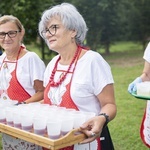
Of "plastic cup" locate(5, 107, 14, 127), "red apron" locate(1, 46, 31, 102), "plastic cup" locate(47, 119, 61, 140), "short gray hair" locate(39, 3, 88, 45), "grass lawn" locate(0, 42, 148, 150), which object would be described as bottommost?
"grass lawn" locate(0, 42, 148, 150)

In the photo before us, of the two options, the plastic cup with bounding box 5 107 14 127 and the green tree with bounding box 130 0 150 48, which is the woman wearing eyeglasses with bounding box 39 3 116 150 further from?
the green tree with bounding box 130 0 150 48

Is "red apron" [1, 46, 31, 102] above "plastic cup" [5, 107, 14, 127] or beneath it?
beneath

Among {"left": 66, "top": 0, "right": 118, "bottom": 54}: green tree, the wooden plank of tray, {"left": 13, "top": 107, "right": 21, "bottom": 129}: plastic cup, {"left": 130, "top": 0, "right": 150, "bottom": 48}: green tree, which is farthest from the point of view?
{"left": 130, "top": 0, "right": 150, "bottom": 48}: green tree

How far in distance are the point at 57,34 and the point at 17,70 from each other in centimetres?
75

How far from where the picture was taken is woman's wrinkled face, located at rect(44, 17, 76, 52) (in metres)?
1.94

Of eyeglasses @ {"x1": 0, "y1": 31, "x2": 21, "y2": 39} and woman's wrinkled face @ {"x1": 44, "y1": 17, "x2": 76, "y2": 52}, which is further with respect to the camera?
eyeglasses @ {"x1": 0, "y1": 31, "x2": 21, "y2": 39}

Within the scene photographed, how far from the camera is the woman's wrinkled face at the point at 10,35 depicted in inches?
99.3

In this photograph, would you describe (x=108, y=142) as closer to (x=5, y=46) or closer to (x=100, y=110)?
(x=100, y=110)

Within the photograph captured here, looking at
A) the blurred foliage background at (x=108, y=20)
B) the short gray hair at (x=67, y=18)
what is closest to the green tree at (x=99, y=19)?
the blurred foliage background at (x=108, y=20)

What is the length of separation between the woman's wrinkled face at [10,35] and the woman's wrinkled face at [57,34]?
0.64m

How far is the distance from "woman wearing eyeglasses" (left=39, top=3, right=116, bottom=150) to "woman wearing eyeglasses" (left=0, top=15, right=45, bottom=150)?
0.54 m

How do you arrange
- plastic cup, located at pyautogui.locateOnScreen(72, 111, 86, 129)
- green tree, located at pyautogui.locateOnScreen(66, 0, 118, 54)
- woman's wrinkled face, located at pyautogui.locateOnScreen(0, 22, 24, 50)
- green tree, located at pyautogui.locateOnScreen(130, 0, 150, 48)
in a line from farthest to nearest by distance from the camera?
green tree, located at pyautogui.locateOnScreen(130, 0, 150, 48) → green tree, located at pyautogui.locateOnScreen(66, 0, 118, 54) → woman's wrinkled face, located at pyautogui.locateOnScreen(0, 22, 24, 50) → plastic cup, located at pyautogui.locateOnScreen(72, 111, 86, 129)

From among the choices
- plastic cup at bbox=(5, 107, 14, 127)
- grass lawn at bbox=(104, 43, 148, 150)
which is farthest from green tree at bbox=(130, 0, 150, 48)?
plastic cup at bbox=(5, 107, 14, 127)

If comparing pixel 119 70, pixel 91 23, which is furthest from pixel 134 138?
pixel 91 23
